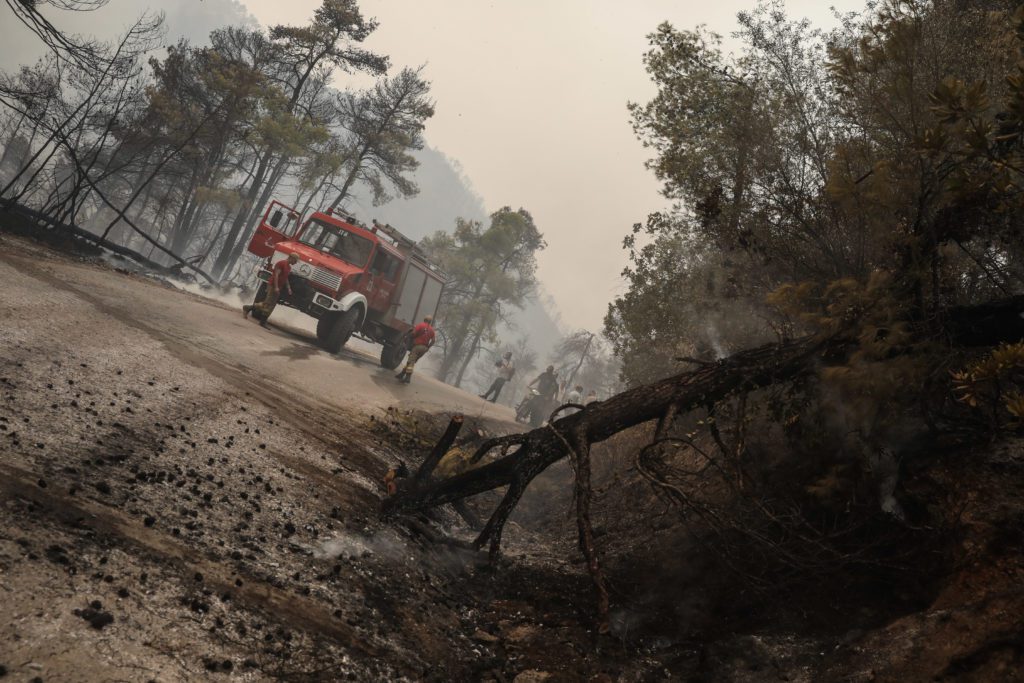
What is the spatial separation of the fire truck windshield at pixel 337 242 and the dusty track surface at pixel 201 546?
7.12 metres

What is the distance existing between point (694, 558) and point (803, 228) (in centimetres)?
439

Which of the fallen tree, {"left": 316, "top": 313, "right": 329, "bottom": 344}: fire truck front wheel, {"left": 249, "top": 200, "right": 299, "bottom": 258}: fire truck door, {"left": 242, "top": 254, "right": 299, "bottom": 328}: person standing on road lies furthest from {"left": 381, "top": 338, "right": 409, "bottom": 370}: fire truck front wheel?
the fallen tree

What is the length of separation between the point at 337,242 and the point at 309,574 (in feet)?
39.4

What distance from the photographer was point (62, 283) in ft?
30.7

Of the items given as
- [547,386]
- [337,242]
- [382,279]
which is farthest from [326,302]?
[547,386]

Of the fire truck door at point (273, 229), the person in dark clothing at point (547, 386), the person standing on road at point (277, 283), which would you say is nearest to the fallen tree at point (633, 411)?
the person standing on road at point (277, 283)

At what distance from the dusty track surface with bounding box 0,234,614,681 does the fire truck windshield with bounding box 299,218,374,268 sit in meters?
7.12

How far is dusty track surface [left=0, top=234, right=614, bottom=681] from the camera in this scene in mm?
2736

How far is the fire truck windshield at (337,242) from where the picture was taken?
1486 centimetres

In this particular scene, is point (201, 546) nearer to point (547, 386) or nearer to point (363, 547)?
point (363, 547)

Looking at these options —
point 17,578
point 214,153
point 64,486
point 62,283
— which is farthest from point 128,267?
point 17,578

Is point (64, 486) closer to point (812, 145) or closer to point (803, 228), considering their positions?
point (803, 228)

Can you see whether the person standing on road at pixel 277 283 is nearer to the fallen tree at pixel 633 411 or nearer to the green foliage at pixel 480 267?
the fallen tree at pixel 633 411

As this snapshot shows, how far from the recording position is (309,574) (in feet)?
13.0
